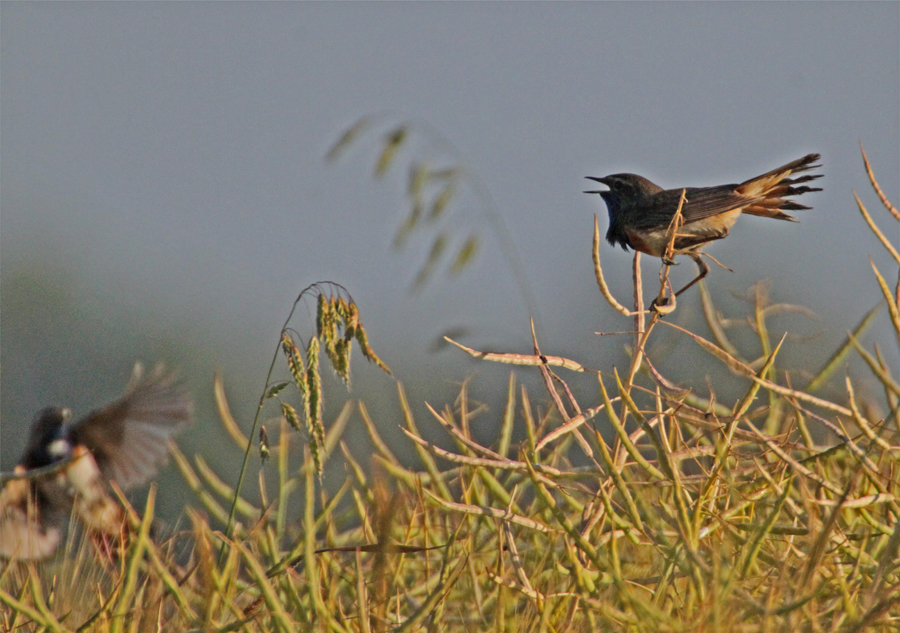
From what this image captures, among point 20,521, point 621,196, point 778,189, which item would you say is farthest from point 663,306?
Result: point 20,521

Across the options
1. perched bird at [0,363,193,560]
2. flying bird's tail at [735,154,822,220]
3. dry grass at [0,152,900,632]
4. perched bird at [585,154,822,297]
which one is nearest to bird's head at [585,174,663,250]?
perched bird at [585,154,822,297]

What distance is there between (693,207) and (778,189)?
472mm

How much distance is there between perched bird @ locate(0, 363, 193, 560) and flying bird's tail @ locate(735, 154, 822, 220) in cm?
251

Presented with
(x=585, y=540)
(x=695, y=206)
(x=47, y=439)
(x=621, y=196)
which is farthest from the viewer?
(x=47, y=439)

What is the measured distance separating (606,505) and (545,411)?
842mm

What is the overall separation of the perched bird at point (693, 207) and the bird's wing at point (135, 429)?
2135mm

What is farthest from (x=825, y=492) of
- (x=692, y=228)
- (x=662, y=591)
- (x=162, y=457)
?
(x=162, y=457)

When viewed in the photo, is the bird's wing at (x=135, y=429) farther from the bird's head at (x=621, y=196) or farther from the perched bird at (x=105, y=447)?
the bird's head at (x=621, y=196)

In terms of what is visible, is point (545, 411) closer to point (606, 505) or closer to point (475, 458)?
point (475, 458)

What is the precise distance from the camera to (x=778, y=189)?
280cm

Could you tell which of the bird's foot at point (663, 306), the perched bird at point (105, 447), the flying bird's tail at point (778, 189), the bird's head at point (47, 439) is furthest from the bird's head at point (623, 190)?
the bird's head at point (47, 439)

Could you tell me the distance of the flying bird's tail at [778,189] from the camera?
8.93 feet

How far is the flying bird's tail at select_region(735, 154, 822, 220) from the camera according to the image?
2721 mm

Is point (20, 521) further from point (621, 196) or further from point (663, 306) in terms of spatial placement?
point (663, 306)
